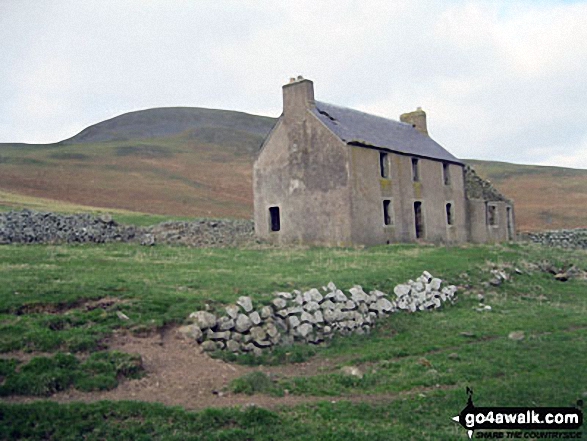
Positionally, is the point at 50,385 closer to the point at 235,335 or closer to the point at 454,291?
the point at 235,335

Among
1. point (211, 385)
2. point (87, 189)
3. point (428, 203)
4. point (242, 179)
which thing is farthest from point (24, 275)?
point (242, 179)

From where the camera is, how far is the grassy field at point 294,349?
831cm

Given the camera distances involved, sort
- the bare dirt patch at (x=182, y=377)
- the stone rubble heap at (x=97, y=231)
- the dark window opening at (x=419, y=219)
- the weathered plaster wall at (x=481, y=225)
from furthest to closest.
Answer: the weathered plaster wall at (x=481, y=225) → the dark window opening at (x=419, y=219) → the stone rubble heap at (x=97, y=231) → the bare dirt patch at (x=182, y=377)

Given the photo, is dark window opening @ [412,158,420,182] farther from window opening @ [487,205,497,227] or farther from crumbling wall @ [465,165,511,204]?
window opening @ [487,205,497,227]

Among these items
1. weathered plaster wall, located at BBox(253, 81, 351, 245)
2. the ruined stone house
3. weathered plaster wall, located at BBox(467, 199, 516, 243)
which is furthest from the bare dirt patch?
weathered plaster wall, located at BBox(467, 199, 516, 243)

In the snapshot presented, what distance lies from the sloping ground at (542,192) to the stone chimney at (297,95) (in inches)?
1700

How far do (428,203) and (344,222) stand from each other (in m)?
9.16

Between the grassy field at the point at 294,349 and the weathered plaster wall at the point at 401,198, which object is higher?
the weathered plaster wall at the point at 401,198

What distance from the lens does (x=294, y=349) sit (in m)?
13.2

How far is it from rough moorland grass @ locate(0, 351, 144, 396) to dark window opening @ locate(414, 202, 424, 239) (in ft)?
90.9

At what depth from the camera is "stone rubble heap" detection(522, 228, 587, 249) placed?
44562 millimetres

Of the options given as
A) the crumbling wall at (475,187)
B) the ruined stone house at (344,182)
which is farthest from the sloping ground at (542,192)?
the ruined stone house at (344,182)

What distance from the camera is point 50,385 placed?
9.25 meters

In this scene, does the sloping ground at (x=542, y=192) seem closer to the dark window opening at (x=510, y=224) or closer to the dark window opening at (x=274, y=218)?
the dark window opening at (x=510, y=224)
